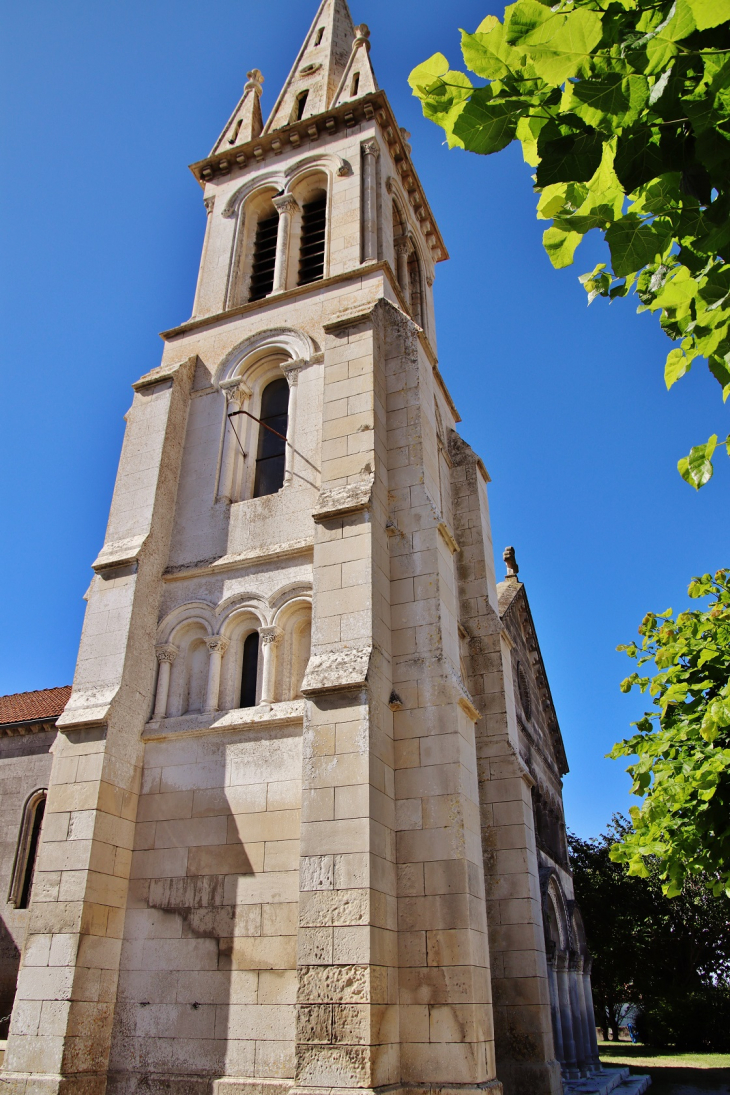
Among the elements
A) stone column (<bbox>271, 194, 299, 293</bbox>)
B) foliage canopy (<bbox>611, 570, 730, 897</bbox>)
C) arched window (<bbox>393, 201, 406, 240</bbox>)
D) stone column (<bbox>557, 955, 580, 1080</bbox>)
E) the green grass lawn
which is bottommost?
the green grass lawn

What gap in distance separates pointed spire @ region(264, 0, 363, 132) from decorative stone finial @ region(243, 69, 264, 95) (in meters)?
0.71

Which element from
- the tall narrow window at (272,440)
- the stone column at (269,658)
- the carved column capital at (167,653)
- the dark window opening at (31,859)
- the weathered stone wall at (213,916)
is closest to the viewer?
A: the weathered stone wall at (213,916)

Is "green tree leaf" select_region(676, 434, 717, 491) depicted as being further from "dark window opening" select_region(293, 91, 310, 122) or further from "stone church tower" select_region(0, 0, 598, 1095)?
"dark window opening" select_region(293, 91, 310, 122)

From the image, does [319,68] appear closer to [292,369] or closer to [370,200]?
[370,200]

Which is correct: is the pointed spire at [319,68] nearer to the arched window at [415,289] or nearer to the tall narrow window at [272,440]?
the arched window at [415,289]

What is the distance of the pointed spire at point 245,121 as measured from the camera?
20.7 m

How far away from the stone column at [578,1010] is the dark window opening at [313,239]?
52.5 ft

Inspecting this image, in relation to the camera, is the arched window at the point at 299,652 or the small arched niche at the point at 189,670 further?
the small arched niche at the point at 189,670

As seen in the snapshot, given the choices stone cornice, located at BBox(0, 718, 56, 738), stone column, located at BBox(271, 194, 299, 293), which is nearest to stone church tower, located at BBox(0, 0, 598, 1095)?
stone column, located at BBox(271, 194, 299, 293)

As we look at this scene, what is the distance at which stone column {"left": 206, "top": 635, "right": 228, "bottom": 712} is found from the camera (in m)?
11.8

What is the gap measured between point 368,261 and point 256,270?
3.59 meters

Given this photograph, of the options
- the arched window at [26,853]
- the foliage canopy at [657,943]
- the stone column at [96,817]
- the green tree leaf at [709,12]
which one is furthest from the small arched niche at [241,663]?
the foliage canopy at [657,943]

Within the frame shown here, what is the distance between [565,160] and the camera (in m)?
3.90

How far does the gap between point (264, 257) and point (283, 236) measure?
95cm
